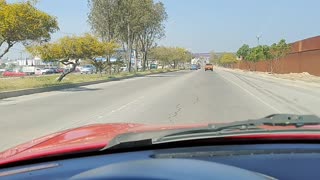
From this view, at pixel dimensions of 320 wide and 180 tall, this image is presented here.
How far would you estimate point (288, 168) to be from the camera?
2822mm

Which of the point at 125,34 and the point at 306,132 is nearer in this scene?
the point at 306,132

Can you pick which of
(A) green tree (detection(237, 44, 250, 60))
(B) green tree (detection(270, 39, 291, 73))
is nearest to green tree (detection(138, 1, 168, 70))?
(B) green tree (detection(270, 39, 291, 73))

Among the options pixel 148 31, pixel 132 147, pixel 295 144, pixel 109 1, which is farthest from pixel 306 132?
pixel 148 31

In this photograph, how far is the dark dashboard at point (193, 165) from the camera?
263cm

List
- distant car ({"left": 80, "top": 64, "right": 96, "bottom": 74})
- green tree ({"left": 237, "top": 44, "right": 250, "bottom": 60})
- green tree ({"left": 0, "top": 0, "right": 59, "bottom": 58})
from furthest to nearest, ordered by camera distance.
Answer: green tree ({"left": 237, "top": 44, "right": 250, "bottom": 60}) → distant car ({"left": 80, "top": 64, "right": 96, "bottom": 74}) → green tree ({"left": 0, "top": 0, "right": 59, "bottom": 58})

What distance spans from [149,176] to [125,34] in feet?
221

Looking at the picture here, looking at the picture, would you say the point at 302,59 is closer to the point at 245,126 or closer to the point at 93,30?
the point at 93,30

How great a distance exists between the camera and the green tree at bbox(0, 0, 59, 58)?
28.2 metres

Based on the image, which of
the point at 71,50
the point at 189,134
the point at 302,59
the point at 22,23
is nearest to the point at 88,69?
the point at 302,59

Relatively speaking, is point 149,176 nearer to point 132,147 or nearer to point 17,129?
point 132,147

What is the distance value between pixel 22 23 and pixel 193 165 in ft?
90.6

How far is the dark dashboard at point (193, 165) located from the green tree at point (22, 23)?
26319 millimetres

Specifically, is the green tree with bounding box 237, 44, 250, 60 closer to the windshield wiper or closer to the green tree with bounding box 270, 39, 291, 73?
the green tree with bounding box 270, 39, 291, 73

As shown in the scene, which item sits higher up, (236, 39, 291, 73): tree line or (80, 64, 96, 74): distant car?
(236, 39, 291, 73): tree line
